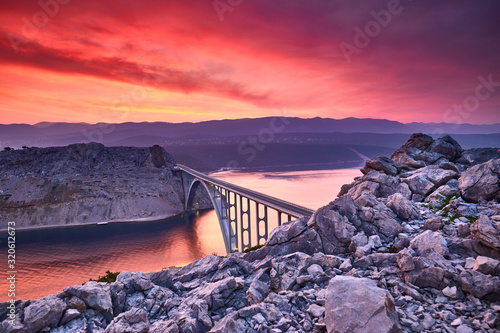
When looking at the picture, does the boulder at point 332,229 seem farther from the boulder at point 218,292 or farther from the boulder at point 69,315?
the boulder at point 69,315

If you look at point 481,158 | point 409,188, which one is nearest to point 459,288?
point 409,188

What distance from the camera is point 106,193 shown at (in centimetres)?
8756

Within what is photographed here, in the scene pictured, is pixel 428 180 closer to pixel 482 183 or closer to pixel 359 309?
pixel 482 183

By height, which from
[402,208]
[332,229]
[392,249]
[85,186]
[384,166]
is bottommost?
[85,186]

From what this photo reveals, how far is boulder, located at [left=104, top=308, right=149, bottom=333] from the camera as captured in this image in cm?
878

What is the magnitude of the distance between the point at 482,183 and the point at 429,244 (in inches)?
299

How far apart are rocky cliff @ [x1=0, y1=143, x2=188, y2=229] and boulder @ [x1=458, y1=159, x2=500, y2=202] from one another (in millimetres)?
80783

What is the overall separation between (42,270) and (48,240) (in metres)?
21.9

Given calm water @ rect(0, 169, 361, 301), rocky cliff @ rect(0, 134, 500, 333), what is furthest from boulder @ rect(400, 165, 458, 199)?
calm water @ rect(0, 169, 361, 301)

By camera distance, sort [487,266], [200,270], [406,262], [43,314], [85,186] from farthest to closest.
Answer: [85,186]
[200,270]
[43,314]
[406,262]
[487,266]

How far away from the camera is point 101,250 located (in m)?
57.6

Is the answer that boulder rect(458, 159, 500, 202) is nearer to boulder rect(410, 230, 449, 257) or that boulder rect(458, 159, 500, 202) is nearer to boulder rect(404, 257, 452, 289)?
boulder rect(410, 230, 449, 257)

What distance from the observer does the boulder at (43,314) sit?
9359mm

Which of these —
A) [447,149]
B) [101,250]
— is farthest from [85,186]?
[447,149]
